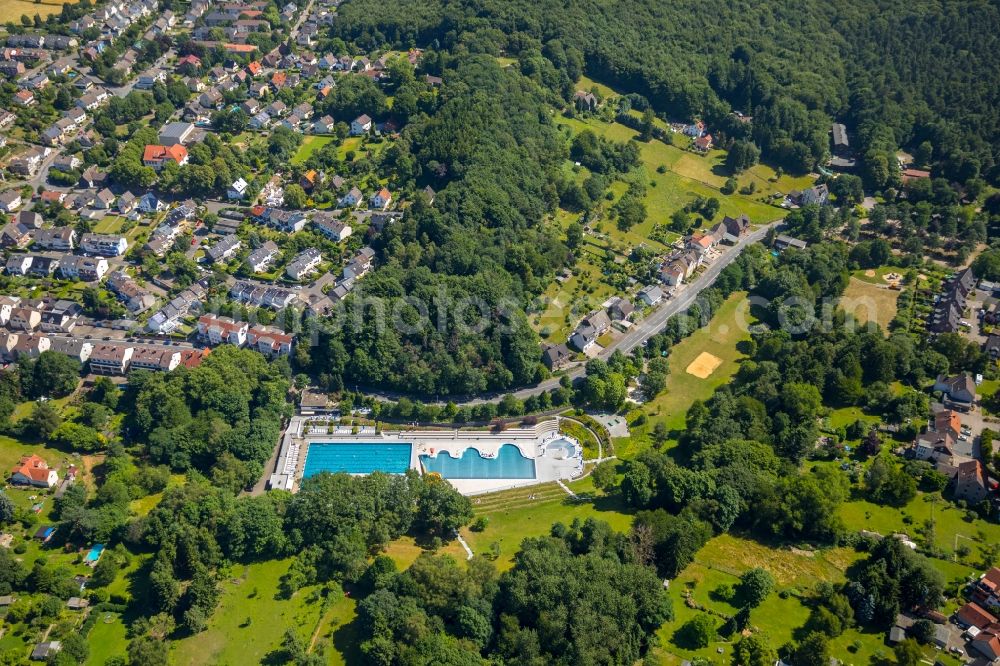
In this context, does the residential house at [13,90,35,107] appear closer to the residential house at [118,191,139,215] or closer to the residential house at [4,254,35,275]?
the residential house at [118,191,139,215]

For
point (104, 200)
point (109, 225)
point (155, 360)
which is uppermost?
point (104, 200)

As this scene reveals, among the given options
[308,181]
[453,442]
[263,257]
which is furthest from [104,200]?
[453,442]

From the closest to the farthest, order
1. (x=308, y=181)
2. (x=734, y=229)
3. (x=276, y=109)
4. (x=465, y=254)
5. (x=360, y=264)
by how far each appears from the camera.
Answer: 1. (x=465, y=254)
2. (x=360, y=264)
3. (x=734, y=229)
4. (x=308, y=181)
5. (x=276, y=109)

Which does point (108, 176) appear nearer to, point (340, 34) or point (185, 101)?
point (185, 101)

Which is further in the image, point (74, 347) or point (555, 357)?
point (555, 357)

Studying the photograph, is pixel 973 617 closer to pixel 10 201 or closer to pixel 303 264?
pixel 303 264

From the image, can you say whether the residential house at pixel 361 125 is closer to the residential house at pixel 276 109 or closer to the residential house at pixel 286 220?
the residential house at pixel 276 109

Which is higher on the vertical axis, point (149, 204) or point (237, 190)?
point (237, 190)
